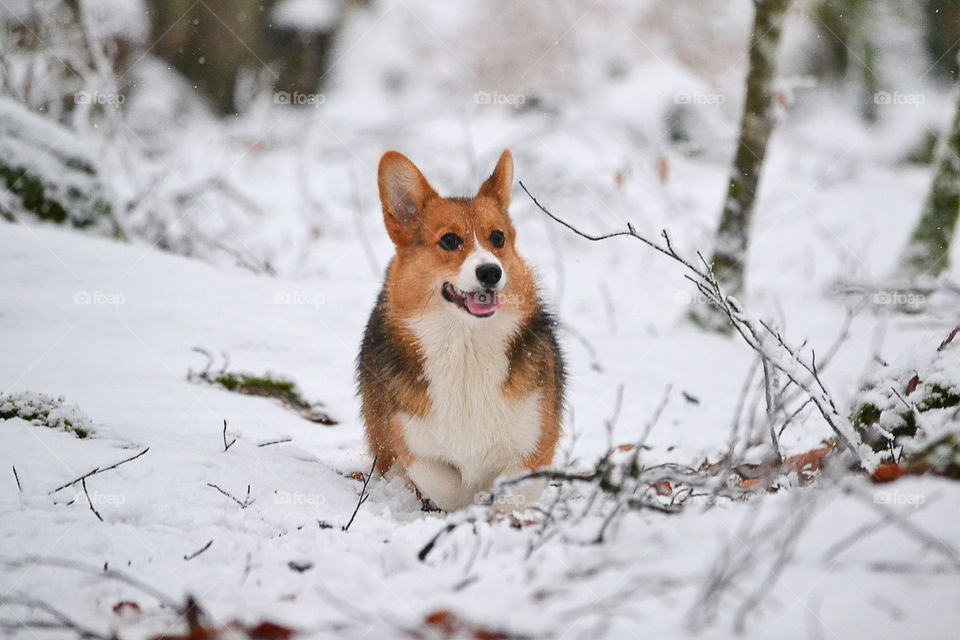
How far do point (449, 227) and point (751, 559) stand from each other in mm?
2424

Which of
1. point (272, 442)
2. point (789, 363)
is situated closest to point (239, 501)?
point (272, 442)

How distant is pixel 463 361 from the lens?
3.71 metres

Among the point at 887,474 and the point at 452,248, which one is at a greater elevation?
the point at 452,248

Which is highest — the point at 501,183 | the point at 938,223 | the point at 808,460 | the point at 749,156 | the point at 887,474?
the point at 938,223

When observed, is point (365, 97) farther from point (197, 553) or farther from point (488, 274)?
point (197, 553)

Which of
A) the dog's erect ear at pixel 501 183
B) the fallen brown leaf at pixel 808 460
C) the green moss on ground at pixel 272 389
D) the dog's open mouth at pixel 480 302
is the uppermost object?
the dog's erect ear at pixel 501 183

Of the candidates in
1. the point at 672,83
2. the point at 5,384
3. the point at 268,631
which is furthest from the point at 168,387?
the point at 672,83

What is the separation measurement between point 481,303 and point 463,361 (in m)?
0.30

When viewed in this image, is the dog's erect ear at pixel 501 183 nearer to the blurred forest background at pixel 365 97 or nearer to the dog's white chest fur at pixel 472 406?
the dog's white chest fur at pixel 472 406

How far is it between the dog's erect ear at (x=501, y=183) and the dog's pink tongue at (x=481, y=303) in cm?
82

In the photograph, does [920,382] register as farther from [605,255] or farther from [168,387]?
[605,255]

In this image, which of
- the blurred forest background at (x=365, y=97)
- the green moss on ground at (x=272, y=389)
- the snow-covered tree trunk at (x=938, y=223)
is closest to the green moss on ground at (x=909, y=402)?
the green moss on ground at (x=272, y=389)

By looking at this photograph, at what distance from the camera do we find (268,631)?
1.89 metres

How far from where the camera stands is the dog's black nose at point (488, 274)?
354 centimetres
